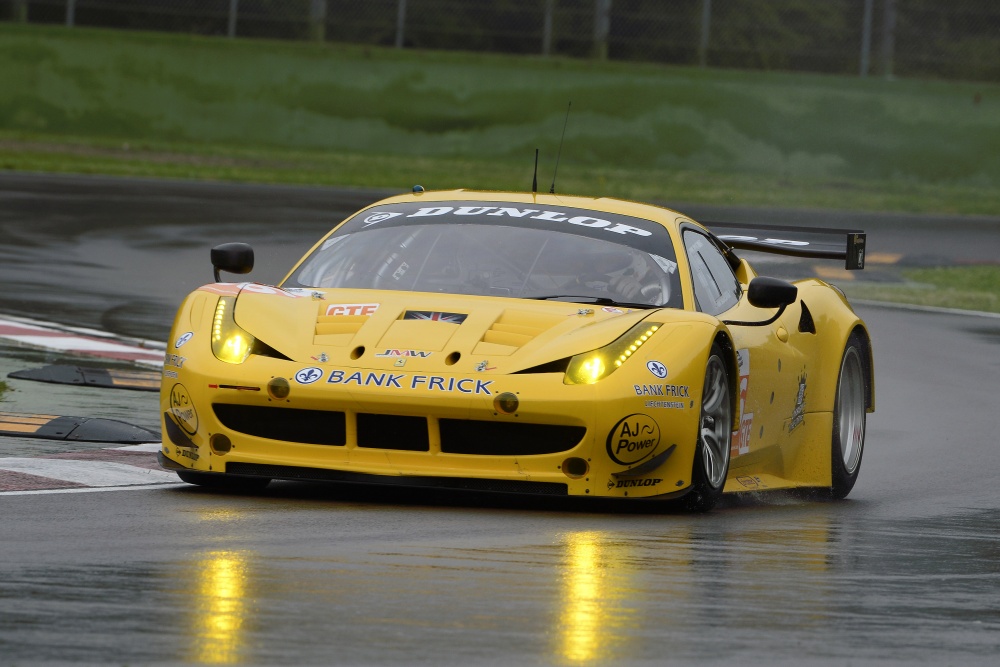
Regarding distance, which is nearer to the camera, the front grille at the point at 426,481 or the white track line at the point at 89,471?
the front grille at the point at 426,481

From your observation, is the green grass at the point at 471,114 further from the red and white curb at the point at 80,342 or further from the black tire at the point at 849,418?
the black tire at the point at 849,418

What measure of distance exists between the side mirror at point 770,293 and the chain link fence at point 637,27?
73.6ft

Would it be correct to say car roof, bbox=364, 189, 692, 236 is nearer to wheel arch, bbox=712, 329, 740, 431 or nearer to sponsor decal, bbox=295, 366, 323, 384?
wheel arch, bbox=712, 329, 740, 431

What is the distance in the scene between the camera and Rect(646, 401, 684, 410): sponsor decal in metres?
6.43

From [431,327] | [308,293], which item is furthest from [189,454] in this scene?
[431,327]

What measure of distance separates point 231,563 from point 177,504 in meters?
1.23

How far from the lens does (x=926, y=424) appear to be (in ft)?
33.7

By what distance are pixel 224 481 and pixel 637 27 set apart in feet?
78.2

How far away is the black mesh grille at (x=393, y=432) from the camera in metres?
6.36

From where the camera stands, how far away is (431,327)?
6.58 metres

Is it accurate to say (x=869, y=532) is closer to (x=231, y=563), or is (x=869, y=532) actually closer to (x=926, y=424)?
(x=231, y=563)

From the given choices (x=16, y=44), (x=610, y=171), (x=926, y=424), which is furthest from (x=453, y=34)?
(x=926, y=424)

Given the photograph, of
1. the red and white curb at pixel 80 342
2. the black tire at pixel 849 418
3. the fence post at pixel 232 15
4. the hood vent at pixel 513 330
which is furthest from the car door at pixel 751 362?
the fence post at pixel 232 15

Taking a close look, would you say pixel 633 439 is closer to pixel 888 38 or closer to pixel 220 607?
pixel 220 607
